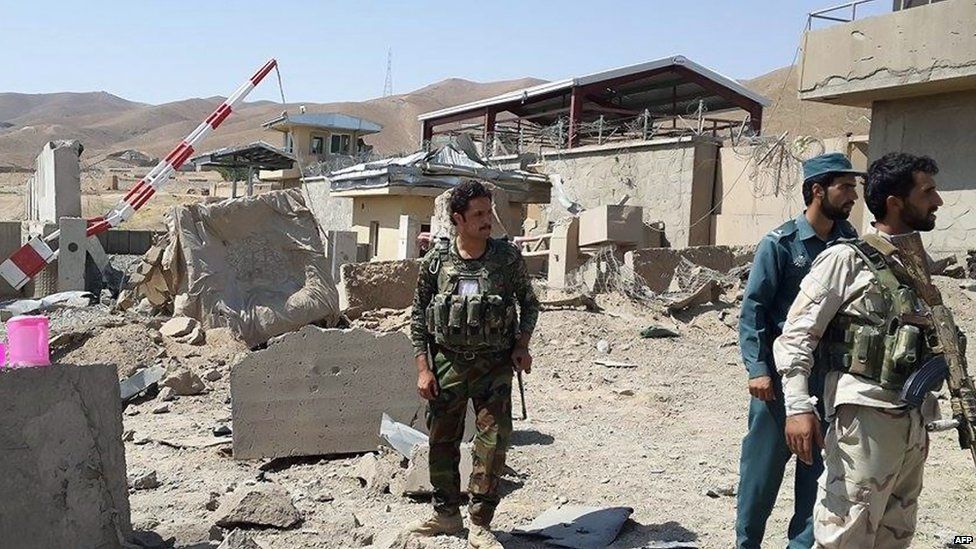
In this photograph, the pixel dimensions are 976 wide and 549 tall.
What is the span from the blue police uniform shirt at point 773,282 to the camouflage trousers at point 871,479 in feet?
1.95

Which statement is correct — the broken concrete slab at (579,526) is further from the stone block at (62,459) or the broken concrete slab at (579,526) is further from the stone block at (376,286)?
the stone block at (376,286)

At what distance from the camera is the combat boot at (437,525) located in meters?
3.74

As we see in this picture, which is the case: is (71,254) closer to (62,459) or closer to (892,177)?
(62,459)

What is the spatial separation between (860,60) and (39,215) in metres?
15.0

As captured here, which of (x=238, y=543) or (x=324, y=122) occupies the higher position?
(x=324, y=122)

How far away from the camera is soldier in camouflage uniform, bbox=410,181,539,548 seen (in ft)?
12.0

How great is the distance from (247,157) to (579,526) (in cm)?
2455

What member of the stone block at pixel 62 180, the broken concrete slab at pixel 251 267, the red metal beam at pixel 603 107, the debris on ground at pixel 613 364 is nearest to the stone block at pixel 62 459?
the debris on ground at pixel 613 364

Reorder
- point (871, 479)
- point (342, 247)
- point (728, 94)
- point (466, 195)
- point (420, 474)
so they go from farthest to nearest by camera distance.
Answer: point (728, 94) < point (342, 247) < point (420, 474) < point (466, 195) < point (871, 479)

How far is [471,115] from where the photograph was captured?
2794cm

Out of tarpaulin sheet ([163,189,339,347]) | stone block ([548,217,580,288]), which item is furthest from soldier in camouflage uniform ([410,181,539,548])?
stone block ([548,217,580,288])

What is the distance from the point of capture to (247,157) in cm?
2672

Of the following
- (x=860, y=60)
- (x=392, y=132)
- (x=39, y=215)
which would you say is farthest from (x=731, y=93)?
(x=392, y=132)

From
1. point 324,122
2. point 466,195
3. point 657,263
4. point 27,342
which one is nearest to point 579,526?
point 466,195
